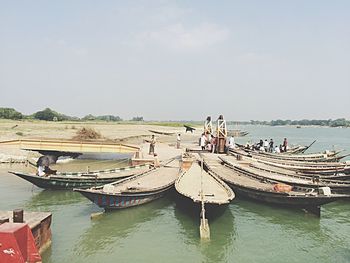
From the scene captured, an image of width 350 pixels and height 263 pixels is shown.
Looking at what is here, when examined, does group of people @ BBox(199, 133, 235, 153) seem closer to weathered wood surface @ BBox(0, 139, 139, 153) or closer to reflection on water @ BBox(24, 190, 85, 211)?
weathered wood surface @ BBox(0, 139, 139, 153)

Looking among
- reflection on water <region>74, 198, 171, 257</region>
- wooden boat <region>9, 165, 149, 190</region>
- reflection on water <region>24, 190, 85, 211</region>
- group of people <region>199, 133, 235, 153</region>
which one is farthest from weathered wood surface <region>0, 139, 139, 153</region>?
reflection on water <region>74, 198, 171, 257</region>

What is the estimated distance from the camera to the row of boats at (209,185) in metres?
13.7

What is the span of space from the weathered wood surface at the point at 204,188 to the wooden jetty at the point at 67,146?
14.3 m

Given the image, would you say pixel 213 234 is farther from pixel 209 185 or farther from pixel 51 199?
pixel 51 199

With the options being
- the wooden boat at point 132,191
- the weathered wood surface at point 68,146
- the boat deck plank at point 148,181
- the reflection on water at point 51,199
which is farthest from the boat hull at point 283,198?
the weathered wood surface at point 68,146

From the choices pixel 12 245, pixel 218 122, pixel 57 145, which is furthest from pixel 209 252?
pixel 57 145

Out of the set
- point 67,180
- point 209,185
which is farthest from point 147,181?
point 67,180

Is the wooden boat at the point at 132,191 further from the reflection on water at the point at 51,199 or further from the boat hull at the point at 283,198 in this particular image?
the boat hull at the point at 283,198

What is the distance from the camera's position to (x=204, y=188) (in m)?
15.0

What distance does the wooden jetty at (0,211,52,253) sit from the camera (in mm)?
9641

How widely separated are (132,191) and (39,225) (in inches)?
205

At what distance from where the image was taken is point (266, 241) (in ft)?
39.5

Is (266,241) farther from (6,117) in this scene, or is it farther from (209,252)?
(6,117)

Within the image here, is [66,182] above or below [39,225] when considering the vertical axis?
below
